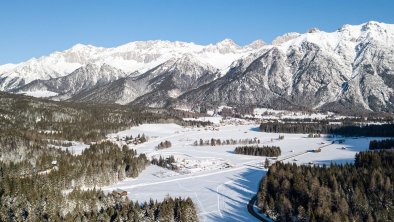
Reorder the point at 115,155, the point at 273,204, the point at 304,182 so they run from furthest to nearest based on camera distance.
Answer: the point at 115,155 → the point at 304,182 → the point at 273,204

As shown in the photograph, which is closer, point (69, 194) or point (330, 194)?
point (330, 194)

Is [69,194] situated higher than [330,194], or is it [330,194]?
[330,194]

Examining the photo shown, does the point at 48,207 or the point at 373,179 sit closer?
the point at 48,207

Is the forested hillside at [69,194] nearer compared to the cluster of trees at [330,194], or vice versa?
the cluster of trees at [330,194]

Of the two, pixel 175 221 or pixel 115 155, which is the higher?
pixel 115 155

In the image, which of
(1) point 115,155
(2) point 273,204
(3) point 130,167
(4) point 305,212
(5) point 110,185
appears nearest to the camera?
(4) point 305,212

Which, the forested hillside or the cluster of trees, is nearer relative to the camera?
the cluster of trees

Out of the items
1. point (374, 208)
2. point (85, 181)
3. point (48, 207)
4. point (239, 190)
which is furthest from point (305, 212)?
point (85, 181)

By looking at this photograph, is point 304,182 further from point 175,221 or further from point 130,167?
point 130,167
